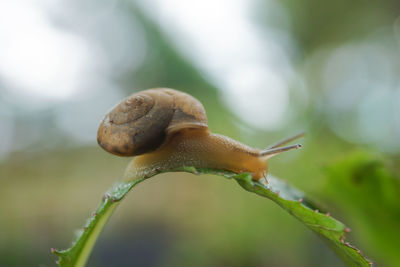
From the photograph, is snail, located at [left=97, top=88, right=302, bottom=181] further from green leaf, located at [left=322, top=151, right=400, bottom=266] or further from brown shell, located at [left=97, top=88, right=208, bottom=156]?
green leaf, located at [left=322, top=151, right=400, bottom=266]

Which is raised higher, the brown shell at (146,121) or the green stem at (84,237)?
the brown shell at (146,121)

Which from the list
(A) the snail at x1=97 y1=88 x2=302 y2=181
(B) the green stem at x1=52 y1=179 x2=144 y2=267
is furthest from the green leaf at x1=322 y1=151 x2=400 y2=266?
(B) the green stem at x1=52 y1=179 x2=144 y2=267

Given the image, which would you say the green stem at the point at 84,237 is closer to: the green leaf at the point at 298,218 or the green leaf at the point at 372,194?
the green leaf at the point at 298,218

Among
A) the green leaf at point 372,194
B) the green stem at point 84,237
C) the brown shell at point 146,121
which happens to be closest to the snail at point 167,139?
the brown shell at point 146,121

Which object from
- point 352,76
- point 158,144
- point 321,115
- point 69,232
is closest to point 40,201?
point 69,232

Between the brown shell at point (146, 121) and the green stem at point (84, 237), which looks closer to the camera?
the green stem at point (84, 237)

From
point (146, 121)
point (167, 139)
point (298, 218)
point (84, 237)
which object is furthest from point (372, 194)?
point (84, 237)

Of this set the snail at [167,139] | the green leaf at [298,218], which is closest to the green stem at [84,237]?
the green leaf at [298,218]

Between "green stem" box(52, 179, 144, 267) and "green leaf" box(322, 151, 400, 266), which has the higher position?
"green leaf" box(322, 151, 400, 266)
